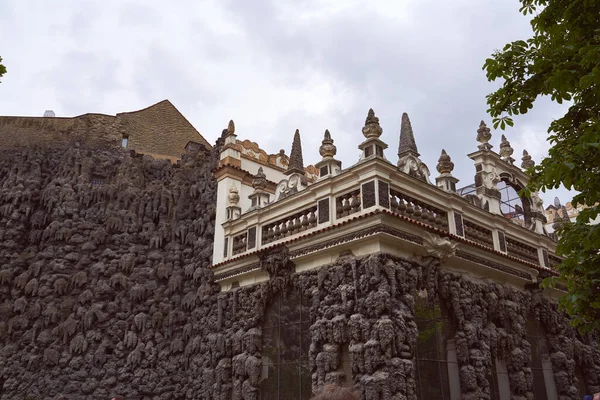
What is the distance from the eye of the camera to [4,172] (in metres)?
20.3

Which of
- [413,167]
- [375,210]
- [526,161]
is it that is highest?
[526,161]

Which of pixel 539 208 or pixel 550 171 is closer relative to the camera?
pixel 550 171

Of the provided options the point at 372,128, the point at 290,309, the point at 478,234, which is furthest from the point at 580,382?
the point at 372,128

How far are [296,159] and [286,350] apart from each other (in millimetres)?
5689

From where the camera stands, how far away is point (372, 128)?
13.2 metres

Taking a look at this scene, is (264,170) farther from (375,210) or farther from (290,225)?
(375,210)

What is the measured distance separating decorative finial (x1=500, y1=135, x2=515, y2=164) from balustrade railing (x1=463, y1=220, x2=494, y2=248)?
3.81 metres

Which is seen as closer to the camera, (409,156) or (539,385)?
(409,156)

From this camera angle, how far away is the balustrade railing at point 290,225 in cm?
1413

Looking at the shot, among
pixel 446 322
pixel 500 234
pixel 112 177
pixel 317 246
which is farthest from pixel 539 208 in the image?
pixel 112 177

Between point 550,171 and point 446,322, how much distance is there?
7.62 metres

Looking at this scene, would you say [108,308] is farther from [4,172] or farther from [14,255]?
[4,172]

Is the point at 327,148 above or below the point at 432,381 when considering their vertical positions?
above

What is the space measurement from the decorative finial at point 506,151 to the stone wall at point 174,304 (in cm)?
488
